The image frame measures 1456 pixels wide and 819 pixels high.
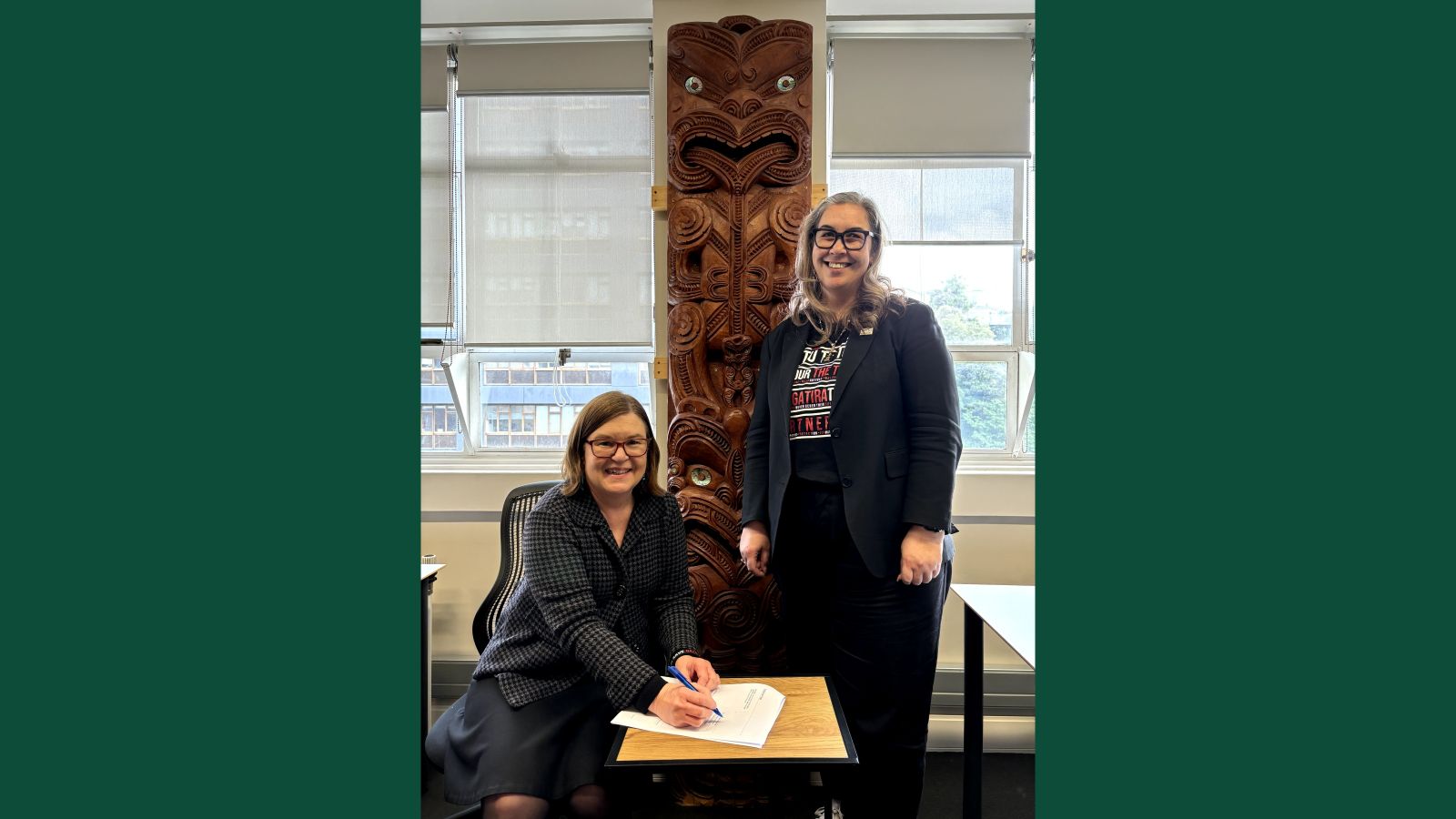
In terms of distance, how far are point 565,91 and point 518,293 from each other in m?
0.82

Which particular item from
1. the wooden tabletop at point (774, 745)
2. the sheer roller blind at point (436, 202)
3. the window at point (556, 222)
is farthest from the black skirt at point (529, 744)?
the sheer roller blind at point (436, 202)

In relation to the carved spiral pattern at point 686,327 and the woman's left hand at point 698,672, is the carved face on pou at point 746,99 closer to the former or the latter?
the carved spiral pattern at point 686,327

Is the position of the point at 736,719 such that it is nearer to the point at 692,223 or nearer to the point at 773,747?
the point at 773,747

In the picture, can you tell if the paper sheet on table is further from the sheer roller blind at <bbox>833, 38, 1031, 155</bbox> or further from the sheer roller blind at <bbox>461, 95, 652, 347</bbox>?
the sheer roller blind at <bbox>833, 38, 1031, 155</bbox>

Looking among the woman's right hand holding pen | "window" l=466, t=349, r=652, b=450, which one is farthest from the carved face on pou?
the woman's right hand holding pen

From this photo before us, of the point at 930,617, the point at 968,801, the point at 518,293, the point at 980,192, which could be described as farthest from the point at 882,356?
the point at 518,293

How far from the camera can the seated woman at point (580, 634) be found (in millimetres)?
1649

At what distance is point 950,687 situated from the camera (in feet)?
10.2

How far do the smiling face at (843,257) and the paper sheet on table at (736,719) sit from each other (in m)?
0.91

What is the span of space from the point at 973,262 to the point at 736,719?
7.79ft

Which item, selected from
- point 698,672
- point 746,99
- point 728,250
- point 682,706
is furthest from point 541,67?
point 682,706

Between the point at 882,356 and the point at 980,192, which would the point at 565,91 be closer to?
the point at 980,192

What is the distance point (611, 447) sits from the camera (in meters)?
1.80

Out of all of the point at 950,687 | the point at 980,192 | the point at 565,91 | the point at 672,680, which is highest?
the point at 565,91
